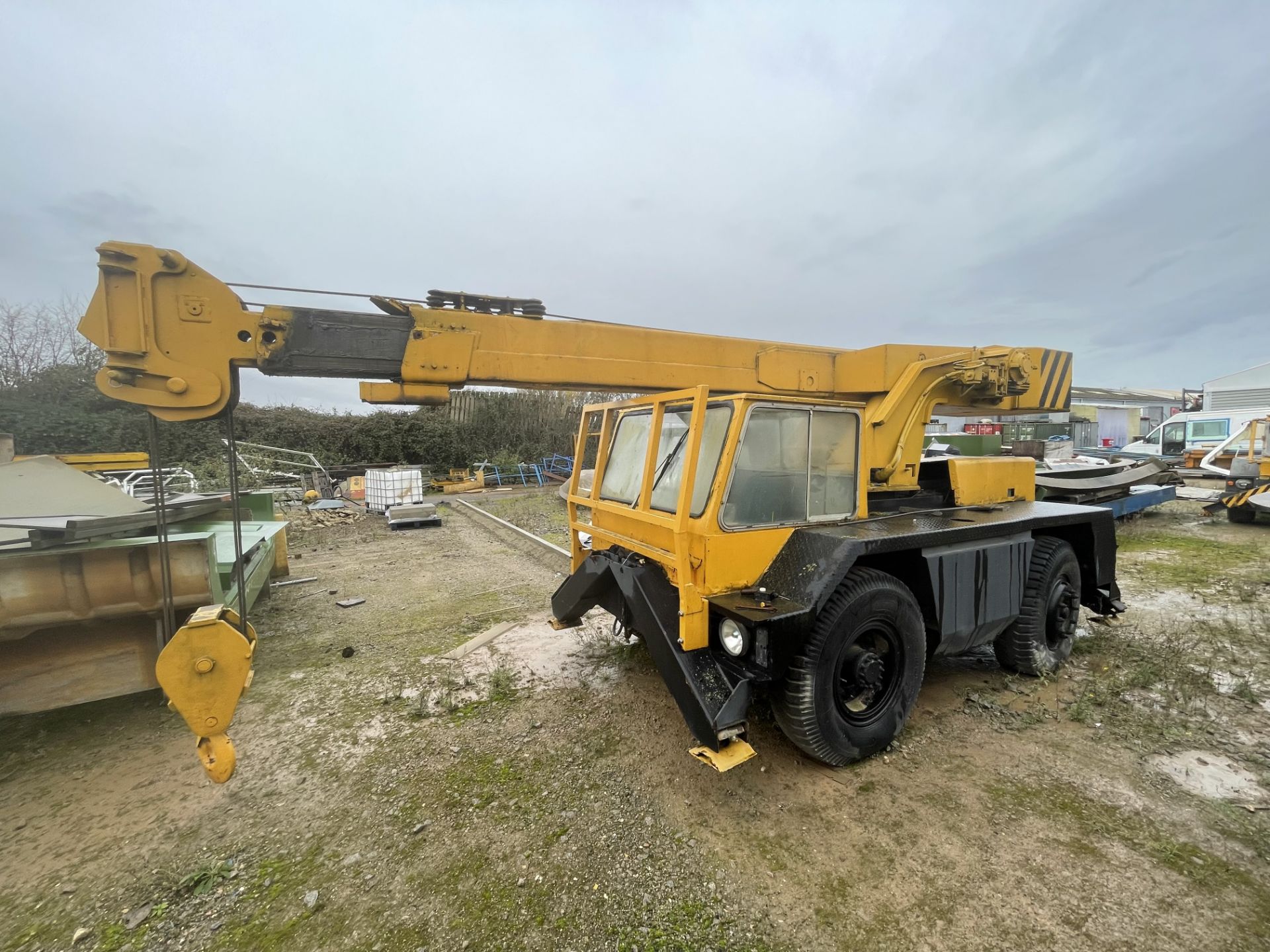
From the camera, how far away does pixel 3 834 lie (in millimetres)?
2605

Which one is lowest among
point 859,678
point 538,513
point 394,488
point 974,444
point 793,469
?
point 538,513

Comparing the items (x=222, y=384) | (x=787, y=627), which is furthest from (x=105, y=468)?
(x=787, y=627)

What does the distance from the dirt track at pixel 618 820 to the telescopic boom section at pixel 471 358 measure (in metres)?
2.01

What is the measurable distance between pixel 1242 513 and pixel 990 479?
10036mm

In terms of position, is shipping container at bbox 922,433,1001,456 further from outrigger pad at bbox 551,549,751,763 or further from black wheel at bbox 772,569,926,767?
outrigger pad at bbox 551,549,751,763

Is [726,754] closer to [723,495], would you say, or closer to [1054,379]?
[723,495]

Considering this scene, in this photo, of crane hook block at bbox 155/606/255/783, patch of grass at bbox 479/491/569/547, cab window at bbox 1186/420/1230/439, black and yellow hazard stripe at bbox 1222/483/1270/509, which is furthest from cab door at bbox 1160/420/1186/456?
crane hook block at bbox 155/606/255/783

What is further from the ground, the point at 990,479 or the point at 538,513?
the point at 990,479

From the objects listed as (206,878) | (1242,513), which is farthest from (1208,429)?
(206,878)

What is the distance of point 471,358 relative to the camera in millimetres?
3012

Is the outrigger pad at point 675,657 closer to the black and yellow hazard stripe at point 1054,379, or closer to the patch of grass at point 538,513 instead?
the black and yellow hazard stripe at point 1054,379

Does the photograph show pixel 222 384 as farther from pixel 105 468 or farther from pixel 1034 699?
pixel 105 468

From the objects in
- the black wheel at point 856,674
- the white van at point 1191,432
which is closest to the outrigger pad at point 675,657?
the black wheel at point 856,674

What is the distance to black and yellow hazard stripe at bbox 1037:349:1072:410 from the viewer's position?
452 cm
